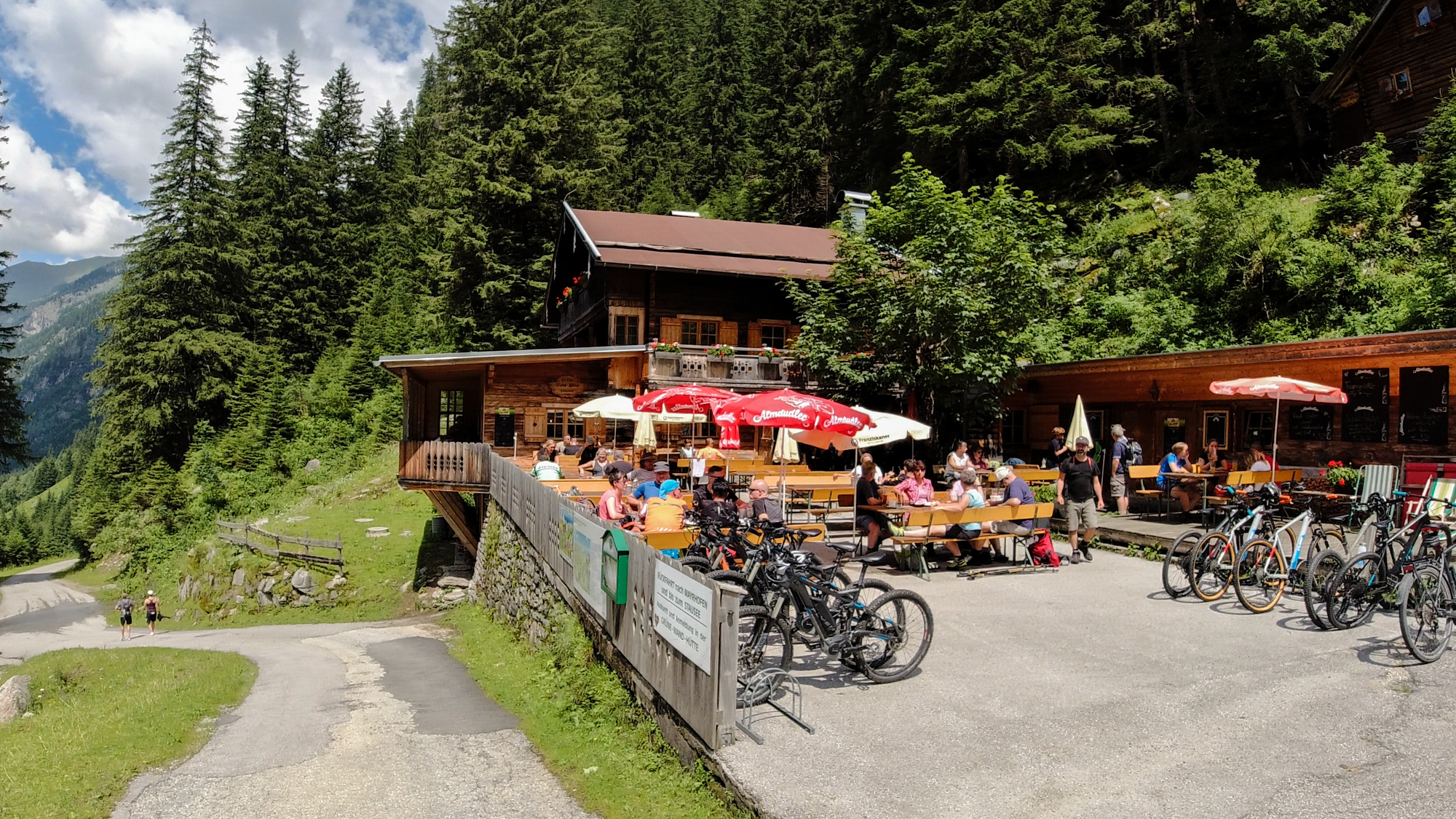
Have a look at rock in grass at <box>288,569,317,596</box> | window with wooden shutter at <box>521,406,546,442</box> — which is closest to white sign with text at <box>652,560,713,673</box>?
window with wooden shutter at <box>521,406,546,442</box>

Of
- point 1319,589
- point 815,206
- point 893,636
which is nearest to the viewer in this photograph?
point 893,636

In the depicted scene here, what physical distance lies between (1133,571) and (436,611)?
55.6 feet

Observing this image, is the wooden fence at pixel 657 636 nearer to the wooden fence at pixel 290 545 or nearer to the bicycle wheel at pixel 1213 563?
the bicycle wheel at pixel 1213 563

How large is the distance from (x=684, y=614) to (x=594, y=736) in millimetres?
2264

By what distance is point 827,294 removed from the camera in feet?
73.0

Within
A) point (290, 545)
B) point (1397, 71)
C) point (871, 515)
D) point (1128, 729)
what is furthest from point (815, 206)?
point (1128, 729)

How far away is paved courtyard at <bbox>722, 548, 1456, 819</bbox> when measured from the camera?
16.8 feet

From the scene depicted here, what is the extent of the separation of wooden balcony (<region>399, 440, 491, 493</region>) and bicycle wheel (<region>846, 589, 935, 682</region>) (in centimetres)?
1430

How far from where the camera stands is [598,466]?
17312mm

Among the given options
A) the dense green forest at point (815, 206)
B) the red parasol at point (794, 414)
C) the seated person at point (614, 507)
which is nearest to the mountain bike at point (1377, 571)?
the red parasol at point (794, 414)

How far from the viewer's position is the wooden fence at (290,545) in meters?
25.4

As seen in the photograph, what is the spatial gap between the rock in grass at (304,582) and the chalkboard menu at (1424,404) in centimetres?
2565

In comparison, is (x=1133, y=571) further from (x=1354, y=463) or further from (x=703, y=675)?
(x=703, y=675)

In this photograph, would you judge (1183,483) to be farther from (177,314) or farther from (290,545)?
(177,314)
